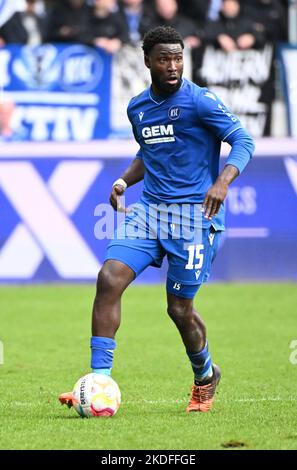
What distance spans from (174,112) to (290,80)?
9741 millimetres

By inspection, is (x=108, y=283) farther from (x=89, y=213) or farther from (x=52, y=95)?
(x=52, y=95)

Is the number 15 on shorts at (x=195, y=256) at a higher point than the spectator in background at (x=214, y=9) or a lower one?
lower

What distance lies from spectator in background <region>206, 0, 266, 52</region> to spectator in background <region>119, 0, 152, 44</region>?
101 cm

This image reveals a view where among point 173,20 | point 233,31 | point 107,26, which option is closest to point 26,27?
point 107,26

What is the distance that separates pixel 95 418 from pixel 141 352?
357cm

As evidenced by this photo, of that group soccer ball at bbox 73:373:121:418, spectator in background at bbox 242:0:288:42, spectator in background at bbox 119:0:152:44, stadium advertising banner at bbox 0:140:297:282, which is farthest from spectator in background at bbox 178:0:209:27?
soccer ball at bbox 73:373:121:418

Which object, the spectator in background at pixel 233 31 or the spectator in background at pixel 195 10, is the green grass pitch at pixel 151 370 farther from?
the spectator in background at pixel 195 10

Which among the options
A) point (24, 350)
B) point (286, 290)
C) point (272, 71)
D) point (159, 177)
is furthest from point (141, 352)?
point (272, 71)

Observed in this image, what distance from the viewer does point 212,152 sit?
24.3ft

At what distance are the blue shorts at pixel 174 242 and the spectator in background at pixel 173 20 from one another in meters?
10.2

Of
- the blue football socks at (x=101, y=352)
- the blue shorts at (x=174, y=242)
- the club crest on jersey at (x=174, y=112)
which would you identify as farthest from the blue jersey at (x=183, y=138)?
the blue football socks at (x=101, y=352)

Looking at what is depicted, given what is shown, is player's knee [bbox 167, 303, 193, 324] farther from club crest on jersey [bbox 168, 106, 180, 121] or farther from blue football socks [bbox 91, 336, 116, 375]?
club crest on jersey [bbox 168, 106, 180, 121]

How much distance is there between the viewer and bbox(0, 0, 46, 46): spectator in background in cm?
1695

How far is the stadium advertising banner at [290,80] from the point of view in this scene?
1655cm
